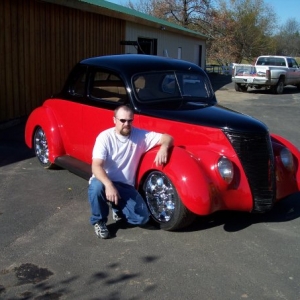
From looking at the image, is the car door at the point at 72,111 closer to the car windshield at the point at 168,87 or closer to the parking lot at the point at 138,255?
the parking lot at the point at 138,255

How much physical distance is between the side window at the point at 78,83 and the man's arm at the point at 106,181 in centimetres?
207

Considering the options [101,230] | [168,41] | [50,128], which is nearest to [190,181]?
[101,230]

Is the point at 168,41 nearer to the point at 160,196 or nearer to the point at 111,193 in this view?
the point at 160,196

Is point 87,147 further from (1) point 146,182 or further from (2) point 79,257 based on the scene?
(2) point 79,257

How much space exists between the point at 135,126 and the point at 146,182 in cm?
86

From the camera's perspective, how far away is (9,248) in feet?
14.5

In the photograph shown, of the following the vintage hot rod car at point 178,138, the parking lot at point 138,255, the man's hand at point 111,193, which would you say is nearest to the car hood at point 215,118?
the vintage hot rod car at point 178,138

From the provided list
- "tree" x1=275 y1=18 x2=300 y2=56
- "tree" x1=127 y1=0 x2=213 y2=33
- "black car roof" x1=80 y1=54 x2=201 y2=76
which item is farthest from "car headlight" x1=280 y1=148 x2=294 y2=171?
"tree" x1=275 y1=18 x2=300 y2=56

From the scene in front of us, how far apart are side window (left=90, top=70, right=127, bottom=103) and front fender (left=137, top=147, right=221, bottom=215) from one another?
1.48 m

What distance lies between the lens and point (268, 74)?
21.9m

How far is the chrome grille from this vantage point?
4805mm

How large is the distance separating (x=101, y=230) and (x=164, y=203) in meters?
0.72

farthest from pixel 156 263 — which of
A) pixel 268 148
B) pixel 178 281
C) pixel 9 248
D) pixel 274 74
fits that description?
pixel 274 74

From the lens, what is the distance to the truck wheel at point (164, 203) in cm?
470
